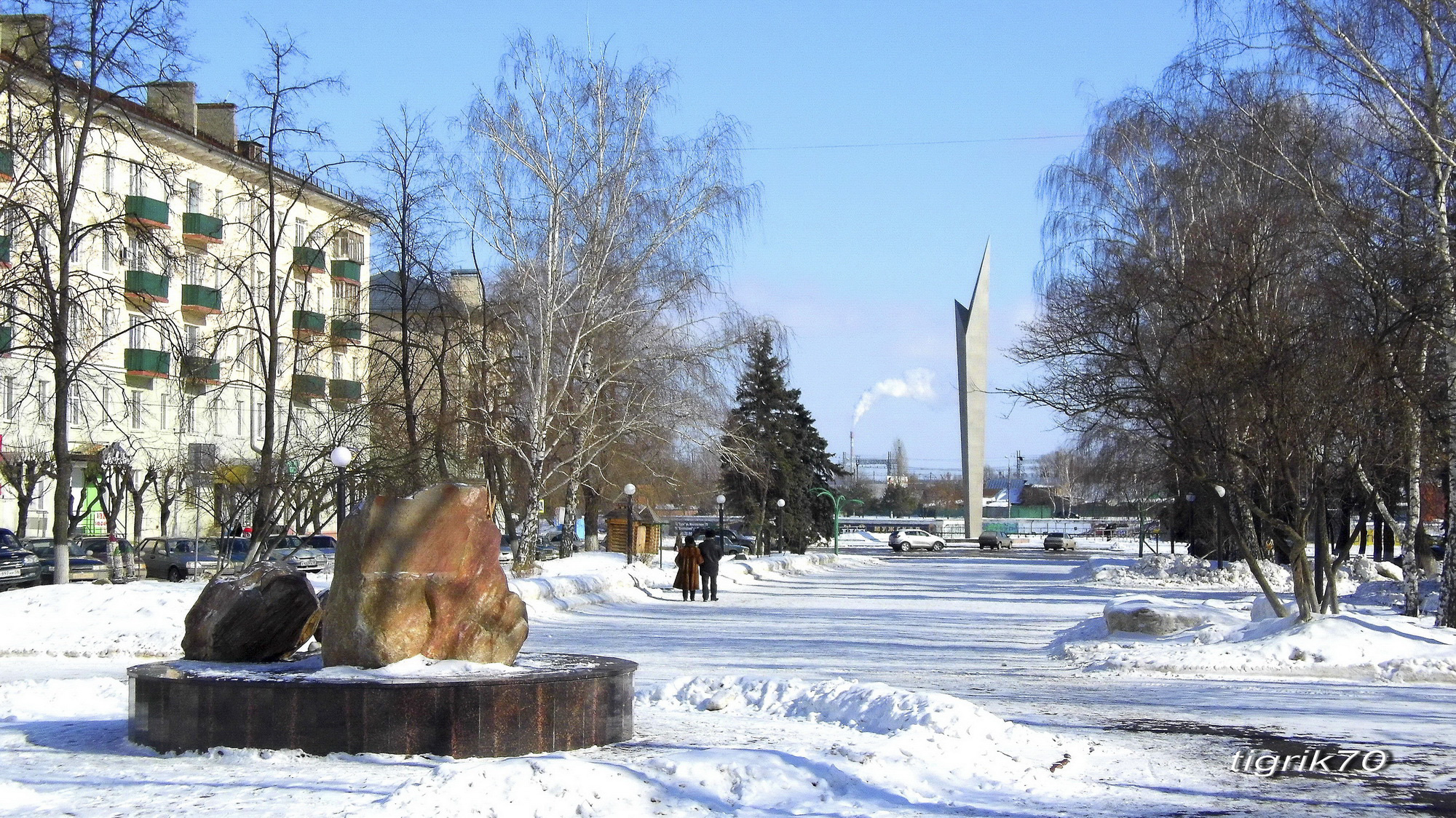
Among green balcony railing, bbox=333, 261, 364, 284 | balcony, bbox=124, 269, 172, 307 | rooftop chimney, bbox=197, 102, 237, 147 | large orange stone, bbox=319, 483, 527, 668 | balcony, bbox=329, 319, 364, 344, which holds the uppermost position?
rooftop chimney, bbox=197, 102, 237, 147

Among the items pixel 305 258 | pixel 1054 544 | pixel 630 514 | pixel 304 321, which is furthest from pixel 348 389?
pixel 1054 544

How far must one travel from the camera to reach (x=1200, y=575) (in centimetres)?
3934

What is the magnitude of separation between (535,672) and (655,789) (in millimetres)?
2384

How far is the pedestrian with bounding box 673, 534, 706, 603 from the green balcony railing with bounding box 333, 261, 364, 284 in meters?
16.7

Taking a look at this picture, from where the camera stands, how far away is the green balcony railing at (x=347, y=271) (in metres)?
42.3

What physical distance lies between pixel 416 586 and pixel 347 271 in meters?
35.6

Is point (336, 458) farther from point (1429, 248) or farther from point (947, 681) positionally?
point (1429, 248)

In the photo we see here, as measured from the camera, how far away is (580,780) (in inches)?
300

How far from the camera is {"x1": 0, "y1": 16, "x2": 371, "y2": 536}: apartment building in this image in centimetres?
2197

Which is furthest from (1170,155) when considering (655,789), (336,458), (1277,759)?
(655,789)

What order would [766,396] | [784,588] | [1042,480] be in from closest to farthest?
[784,588], [766,396], [1042,480]

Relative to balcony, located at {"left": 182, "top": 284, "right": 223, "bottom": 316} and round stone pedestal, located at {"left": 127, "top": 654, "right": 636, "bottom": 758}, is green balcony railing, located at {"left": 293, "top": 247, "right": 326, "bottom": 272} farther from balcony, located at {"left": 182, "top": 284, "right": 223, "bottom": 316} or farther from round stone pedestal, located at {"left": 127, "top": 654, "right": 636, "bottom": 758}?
balcony, located at {"left": 182, "top": 284, "right": 223, "bottom": 316}

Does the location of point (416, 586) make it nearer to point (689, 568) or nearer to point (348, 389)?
point (689, 568)

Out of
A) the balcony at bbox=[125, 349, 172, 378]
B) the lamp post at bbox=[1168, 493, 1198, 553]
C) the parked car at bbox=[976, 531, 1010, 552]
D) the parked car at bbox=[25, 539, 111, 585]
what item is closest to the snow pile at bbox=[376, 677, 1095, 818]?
the parked car at bbox=[25, 539, 111, 585]
